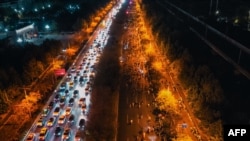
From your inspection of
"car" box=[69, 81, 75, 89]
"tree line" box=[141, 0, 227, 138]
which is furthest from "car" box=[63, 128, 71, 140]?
"tree line" box=[141, 0, 227, 138]

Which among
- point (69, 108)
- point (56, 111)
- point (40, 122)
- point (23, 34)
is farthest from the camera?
point (23, 34)

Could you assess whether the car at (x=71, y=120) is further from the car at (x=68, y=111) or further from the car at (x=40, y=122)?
the car at (x=40, y=122)

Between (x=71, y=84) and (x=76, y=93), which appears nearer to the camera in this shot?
(x=76, y=93)

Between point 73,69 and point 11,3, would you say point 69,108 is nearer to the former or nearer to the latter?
point 73,69

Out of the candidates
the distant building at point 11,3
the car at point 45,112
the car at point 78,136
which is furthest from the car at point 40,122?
the distant building at point 11,3

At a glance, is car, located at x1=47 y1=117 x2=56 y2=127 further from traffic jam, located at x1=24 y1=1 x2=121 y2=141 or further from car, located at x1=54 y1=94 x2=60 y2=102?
car, located at x1=54 y1=94 x2=60 y2=102

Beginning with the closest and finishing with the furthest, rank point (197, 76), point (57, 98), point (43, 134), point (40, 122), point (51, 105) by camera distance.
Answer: point (43, 134) → point (197, 76) → point (40, 122) → point (51, 105) → point (57, 98)

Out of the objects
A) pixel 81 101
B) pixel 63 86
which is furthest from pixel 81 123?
pixel 63 86

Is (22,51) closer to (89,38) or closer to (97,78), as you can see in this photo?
(97,78)
